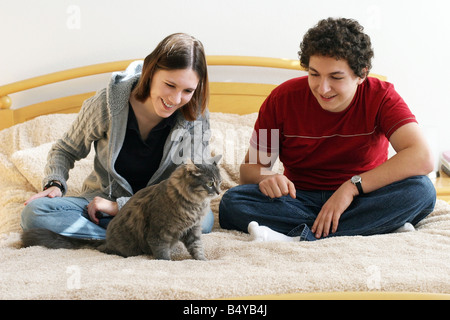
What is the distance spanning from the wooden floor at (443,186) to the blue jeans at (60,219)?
4.90ft

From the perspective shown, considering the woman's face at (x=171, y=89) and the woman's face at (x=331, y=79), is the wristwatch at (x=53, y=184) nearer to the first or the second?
the woman's face at (x=171, y=89)

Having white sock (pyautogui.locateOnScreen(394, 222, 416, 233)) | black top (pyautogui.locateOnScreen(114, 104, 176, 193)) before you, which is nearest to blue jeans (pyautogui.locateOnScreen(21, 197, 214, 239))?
black top (pyautogui.locateOnScreen(114, 104, 176, 193))

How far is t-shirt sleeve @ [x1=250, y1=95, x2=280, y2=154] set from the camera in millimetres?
2053

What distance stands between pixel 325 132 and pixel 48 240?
103cm

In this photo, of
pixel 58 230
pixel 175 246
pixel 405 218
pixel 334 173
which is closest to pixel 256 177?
pixel 334 173

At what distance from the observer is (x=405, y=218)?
72.3 inches

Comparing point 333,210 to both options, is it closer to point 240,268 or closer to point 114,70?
point 240,268

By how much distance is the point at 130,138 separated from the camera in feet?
6.45

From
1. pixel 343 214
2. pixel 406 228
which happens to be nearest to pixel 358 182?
pixel 343 214

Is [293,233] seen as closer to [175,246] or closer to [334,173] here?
[334,173]

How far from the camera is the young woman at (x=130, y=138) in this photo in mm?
1777

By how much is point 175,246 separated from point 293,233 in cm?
42

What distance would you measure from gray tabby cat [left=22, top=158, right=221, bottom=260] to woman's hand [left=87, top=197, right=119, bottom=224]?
14 centimetres

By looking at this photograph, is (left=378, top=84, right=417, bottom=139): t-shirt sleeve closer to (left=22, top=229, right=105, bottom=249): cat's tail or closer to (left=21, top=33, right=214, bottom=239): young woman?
(left=21, top=33, right=214, bottom=239): young woman
